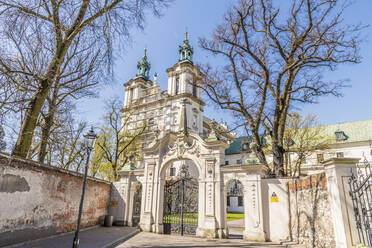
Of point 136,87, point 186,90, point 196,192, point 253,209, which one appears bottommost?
point 253,209

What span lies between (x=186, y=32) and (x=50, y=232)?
3929 cm

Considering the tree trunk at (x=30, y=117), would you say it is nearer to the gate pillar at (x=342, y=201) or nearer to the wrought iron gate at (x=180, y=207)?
the wrought iron gate at (x=180, y=207)

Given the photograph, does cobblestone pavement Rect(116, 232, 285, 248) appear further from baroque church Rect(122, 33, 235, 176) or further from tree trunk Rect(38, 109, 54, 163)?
baroque church Rect(122, 33, 235, 176)

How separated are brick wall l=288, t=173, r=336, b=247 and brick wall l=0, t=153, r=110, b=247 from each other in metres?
10.3

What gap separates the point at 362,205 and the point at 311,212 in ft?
10.00

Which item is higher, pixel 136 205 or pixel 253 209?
pixel 253 209

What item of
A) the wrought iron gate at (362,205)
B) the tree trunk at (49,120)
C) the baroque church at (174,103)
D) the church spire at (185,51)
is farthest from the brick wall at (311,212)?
the church spire at (185,51)

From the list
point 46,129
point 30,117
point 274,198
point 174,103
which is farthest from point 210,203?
point 174,103

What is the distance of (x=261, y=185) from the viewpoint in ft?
36.9

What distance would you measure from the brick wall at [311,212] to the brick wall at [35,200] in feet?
33.8

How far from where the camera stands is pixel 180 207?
13.6m

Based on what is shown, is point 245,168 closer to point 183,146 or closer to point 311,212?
point 311,212

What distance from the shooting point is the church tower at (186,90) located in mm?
36781

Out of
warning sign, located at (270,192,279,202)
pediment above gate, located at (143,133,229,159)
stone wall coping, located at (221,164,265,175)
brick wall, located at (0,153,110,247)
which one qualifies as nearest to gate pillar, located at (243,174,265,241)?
stone wall coping, located at (221,164,265,175)
